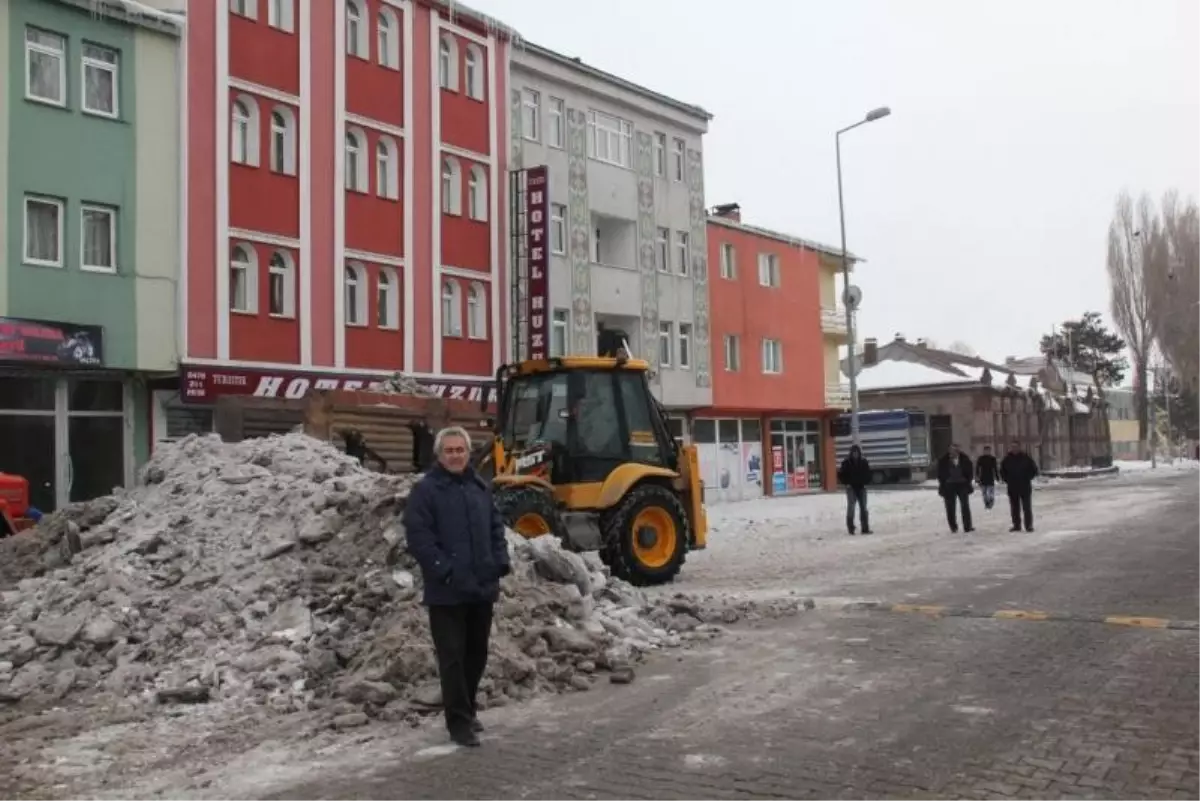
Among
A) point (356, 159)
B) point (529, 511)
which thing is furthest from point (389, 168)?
point (529, 511)

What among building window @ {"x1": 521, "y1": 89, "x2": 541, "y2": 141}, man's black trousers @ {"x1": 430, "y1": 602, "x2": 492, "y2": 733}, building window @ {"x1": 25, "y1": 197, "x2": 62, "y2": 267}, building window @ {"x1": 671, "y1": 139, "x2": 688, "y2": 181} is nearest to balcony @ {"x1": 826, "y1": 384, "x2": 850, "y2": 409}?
building window @ {"x1": 671, "y1": 139, "x2": 688, "y2": 181}

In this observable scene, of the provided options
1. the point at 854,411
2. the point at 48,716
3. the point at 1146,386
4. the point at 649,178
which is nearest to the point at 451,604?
the point at 48,716

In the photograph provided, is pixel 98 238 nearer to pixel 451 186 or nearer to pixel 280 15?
pixel 280 15

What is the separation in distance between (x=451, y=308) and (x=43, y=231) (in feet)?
33.3

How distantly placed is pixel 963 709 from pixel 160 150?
19804 millimetres

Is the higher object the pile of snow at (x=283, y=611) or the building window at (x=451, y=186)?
the building window at (x=451, y=186)

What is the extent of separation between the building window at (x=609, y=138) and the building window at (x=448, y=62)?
4667 millimetres

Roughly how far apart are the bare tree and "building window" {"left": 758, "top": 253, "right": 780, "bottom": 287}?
36.9m

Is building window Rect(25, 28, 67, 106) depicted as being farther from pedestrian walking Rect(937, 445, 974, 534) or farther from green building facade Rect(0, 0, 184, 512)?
pedestrian walking Rect(937, 445, 974, 534)

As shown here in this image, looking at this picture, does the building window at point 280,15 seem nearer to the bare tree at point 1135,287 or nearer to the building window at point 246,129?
the building window at point 246,129

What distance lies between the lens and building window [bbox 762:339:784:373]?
128ft

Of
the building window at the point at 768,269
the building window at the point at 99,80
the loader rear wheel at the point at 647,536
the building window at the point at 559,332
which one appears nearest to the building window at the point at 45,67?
the building window at the point at 99,80

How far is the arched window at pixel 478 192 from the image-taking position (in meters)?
29.0

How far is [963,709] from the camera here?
677 cm
